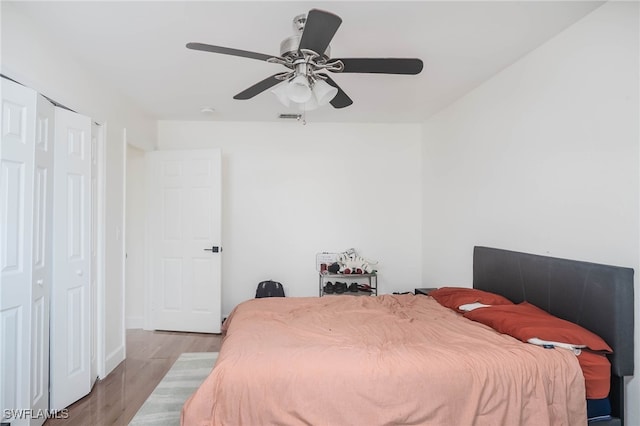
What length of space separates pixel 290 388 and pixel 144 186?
3669 millimetres

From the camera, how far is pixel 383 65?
77.5 inches

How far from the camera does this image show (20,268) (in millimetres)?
2027

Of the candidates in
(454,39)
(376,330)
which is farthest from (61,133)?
(454,39)

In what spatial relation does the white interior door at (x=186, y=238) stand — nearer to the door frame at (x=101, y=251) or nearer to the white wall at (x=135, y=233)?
the white wall at (x=135, y=233)

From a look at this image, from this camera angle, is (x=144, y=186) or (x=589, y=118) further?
(x=144, y=186)

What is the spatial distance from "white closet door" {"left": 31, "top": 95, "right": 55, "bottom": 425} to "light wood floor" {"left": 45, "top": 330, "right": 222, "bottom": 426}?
284 millimetres

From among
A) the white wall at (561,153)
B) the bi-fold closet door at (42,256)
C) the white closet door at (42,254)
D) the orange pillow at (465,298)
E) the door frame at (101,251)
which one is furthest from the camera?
the door frame at (101,251)

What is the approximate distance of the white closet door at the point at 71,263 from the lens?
7.74 feet

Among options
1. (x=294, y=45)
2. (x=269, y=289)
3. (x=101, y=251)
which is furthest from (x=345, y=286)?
(x=294, y=45)

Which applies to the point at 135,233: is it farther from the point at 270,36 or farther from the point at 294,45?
the point at 294,45

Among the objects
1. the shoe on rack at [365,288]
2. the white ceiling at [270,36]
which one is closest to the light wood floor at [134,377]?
the shoe on rack at [365,288]

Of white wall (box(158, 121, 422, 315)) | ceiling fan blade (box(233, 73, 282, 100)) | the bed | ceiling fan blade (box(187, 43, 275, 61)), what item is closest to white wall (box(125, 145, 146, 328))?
white wall (box(158, 121, 422, 315))

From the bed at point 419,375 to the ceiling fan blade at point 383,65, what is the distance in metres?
1.51

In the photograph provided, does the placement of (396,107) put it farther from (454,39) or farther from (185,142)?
(185,142)
